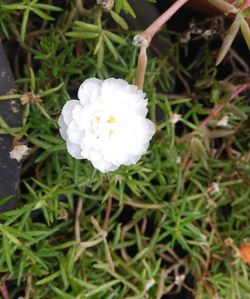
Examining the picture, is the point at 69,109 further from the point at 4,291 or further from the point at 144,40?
the point at 4,291

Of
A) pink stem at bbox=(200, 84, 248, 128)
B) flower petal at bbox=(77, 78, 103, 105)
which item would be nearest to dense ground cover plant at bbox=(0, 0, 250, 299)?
pink stem at bbox=(200, 84, 248, 128)

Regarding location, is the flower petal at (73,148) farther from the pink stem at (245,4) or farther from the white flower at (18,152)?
the pink stem at (245,4)

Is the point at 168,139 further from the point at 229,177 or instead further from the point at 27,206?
the point at 27,206

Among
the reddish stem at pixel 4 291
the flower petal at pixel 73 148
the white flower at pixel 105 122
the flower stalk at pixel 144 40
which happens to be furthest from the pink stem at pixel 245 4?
the reddish stem at pixel 4 291

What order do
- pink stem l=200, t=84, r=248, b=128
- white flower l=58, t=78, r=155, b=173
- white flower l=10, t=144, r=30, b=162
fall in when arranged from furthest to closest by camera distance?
pink stem l=200, t=84, r=248, b=128 < white flower l=10, t=144, r=30, b=162 < white flower l=58, t=78, r=155, b=173

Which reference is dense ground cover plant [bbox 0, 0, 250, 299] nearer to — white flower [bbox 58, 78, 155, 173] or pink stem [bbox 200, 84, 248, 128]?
pink stem [bbox 200, 84, 248, 128]

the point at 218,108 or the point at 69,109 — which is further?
the point at 218,108

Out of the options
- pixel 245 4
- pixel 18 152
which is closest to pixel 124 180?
pixel 18 152
